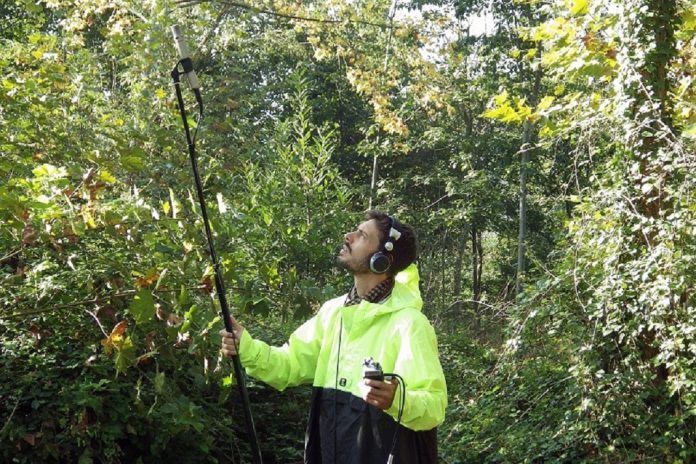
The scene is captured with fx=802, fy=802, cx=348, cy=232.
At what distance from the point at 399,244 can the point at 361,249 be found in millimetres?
146

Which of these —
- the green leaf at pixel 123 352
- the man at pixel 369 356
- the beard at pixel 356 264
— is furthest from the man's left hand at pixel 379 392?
the green leaf at pixel 123 352

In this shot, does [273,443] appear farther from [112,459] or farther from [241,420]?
[112,459]

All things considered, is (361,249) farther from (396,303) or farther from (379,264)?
(396,303)

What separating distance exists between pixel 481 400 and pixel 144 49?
149 inches

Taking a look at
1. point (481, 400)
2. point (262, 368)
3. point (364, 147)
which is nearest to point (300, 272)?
point (481, 400)

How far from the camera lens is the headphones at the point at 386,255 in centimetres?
276

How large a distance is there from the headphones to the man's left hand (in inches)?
21.6

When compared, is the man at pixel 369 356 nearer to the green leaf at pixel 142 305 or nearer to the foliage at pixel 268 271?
the foliage at pixel 268 271

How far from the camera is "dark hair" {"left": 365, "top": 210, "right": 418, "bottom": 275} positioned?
2.87 metres

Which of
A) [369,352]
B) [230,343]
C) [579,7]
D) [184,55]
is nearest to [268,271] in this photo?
[230,343]

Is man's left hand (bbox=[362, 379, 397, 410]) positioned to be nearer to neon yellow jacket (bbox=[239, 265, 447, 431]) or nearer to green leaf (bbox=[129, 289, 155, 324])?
neon yellow jacket (bbox=[239, 265, 447, 431])

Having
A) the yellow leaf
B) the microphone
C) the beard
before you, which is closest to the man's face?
the beard

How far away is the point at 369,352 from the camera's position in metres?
2.71

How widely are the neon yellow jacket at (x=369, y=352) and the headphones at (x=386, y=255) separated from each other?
109 millimetres
